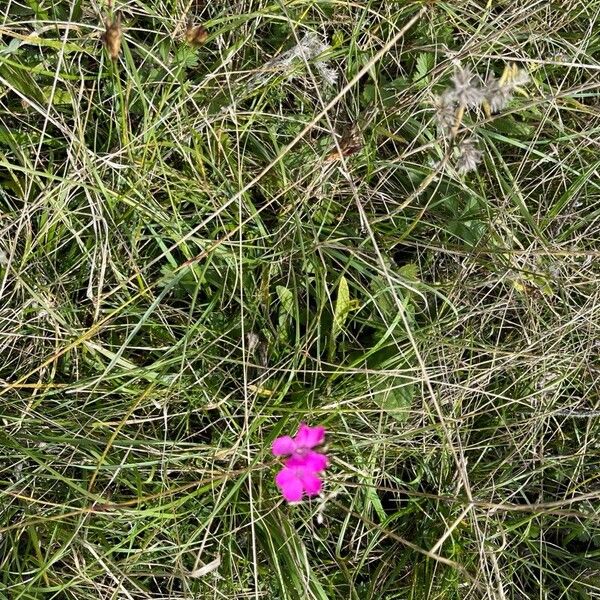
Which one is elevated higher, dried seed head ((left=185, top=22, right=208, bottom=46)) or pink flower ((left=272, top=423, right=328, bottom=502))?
dried seed head ((left=185, top=22, right=208, bottom=46))

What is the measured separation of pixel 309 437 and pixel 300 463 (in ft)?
0.13

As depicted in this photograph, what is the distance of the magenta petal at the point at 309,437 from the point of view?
1084mm

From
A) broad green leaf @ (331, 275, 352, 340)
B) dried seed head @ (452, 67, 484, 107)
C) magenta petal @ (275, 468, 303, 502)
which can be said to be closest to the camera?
dried seed head @ (452, 67, 484, 107)

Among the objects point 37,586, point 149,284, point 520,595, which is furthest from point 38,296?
point 520,595

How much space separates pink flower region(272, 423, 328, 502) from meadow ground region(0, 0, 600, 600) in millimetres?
56

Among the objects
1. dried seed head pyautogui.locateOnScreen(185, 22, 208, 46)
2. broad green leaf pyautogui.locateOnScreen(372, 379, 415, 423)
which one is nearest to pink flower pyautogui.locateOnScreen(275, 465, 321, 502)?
broad green leaf pyautogui.locateOnScreen(372, 379, 415, 423)

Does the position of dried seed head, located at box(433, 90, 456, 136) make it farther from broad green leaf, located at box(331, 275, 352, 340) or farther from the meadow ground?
broad green leaf, located at box(331, 275, 352, 340)

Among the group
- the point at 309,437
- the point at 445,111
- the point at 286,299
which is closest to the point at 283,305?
the point at 286,299

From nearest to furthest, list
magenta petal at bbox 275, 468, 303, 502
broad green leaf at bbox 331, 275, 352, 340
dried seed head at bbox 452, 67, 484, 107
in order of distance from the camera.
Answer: dried seed head at bbox 452, 67, 484, 107
magenta petal at bbox 275, 468, 303, 502
broad green leaf at bbox 331, 275, 352, 340

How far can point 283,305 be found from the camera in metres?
1.21

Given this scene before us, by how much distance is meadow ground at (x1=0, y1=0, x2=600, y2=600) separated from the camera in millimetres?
1159

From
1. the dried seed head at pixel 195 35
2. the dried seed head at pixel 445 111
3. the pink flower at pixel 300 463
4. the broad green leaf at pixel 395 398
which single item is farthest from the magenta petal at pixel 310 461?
the dried seed head at pixel 195 35

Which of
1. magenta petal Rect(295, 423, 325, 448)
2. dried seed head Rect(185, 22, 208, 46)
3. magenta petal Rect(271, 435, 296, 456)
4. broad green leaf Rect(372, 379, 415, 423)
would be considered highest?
dried seed head Rect(185, 22, 208, 46)

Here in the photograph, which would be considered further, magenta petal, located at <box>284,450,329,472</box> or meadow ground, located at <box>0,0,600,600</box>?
meadow ground, located at <box>0,0,600,600</box>
